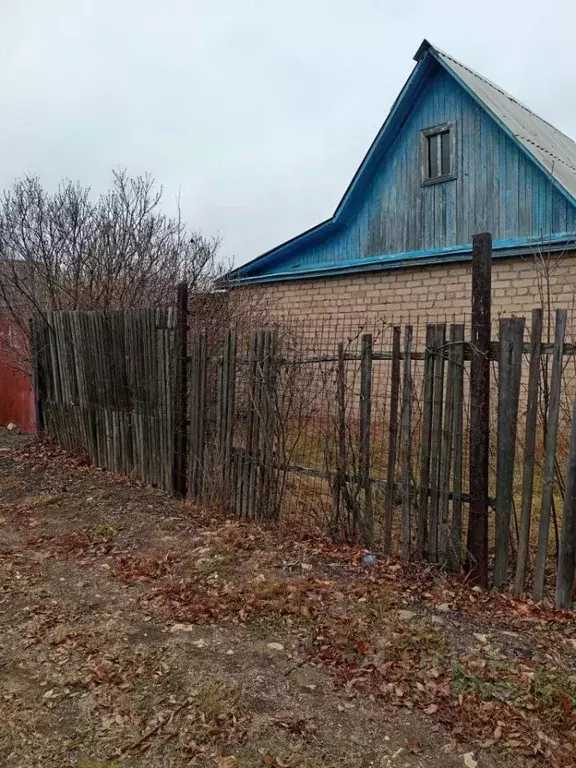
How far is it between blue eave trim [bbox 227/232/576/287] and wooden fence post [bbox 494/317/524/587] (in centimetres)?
419

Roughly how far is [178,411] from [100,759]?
156 inches

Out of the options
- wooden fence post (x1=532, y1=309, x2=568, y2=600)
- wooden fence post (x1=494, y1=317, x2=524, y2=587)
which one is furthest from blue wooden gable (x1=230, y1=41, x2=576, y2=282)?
wooden fence post (x1=532, y1=309, x2=568, y2=600)

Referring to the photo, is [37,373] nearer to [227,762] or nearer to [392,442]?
[392,442]

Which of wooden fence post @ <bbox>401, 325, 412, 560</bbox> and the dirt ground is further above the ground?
wooden fence post @ <bbox>401, 325, 412, 560</bbox>

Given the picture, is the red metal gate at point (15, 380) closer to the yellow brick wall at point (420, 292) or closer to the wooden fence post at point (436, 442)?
the yellow brick wall at point (420, 292)

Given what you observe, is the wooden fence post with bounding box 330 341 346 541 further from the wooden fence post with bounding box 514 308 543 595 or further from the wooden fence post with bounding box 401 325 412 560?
the wooden fence post with bounding box 514 308 543 595

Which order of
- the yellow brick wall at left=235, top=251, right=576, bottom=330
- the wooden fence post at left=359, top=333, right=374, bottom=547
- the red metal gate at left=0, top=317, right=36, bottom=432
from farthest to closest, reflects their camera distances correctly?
the red metal gate at left=0, top=317, right=36, bottom=432
the yellow brick wall at left=235, top=251, right=576, bottom=330
the wooden fence post at left=359, top=333, right=374, bottom=547

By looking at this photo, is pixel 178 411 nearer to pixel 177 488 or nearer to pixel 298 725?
pixel 177 488

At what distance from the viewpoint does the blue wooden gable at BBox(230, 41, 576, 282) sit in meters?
9.55

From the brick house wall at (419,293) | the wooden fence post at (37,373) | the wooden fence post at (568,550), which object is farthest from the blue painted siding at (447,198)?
the wooden fence post at (568,550)

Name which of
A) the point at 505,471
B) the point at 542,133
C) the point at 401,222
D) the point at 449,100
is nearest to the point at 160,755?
the point at 505,471

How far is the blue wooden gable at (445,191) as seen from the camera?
955 cm

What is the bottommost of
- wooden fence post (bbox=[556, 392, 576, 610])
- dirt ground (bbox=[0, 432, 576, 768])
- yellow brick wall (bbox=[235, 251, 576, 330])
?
dirt ground (bbox=[0, 432, 576, 768])

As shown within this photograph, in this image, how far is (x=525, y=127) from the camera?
35.3 feet
